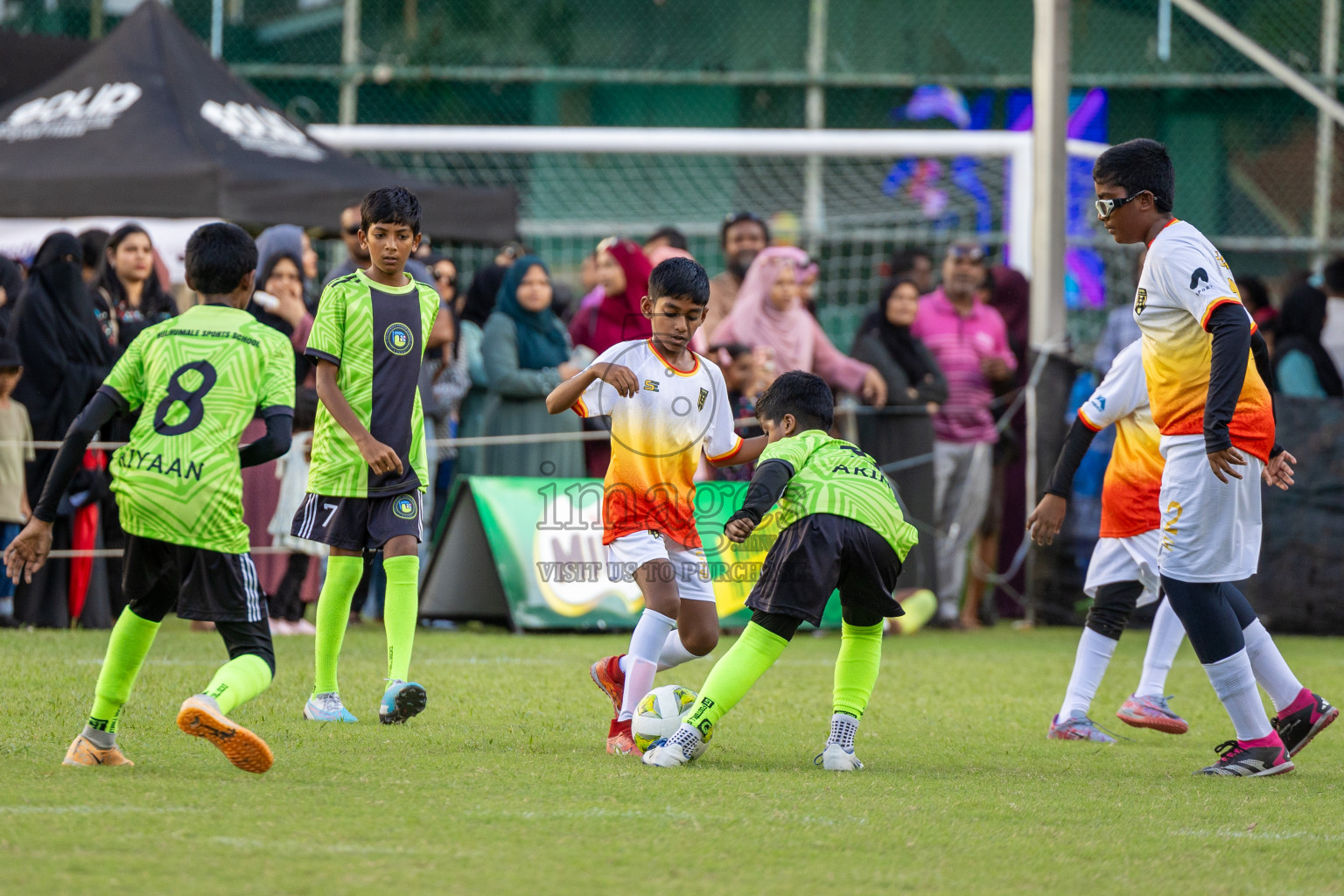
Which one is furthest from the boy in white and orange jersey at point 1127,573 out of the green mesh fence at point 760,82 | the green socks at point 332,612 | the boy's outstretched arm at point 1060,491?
the green mesh fence at point 760,82

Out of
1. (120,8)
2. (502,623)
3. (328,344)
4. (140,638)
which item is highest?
(120,8)

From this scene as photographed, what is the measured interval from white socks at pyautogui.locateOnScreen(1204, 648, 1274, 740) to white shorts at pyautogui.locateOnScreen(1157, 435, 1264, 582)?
0.29 meters

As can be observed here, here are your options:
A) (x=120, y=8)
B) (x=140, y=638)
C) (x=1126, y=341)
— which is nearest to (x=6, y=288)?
(x=140, y=638)

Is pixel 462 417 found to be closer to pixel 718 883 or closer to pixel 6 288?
pixel 6 288

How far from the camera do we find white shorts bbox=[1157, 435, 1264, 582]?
18.4 feet

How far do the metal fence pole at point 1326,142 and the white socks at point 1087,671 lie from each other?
1503cm

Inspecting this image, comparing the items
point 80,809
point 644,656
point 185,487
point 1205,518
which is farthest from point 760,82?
point 80,809

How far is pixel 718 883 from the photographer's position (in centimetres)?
369

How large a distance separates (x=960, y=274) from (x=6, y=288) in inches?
248

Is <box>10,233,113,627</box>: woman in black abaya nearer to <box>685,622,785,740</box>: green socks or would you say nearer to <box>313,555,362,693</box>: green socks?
<box>313,555,362,693</box>: green socks

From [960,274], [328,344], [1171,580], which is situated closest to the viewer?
[1171,580]

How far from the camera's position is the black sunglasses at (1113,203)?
18.9ft

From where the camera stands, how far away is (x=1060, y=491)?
6.10m

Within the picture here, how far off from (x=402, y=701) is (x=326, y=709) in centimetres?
46
